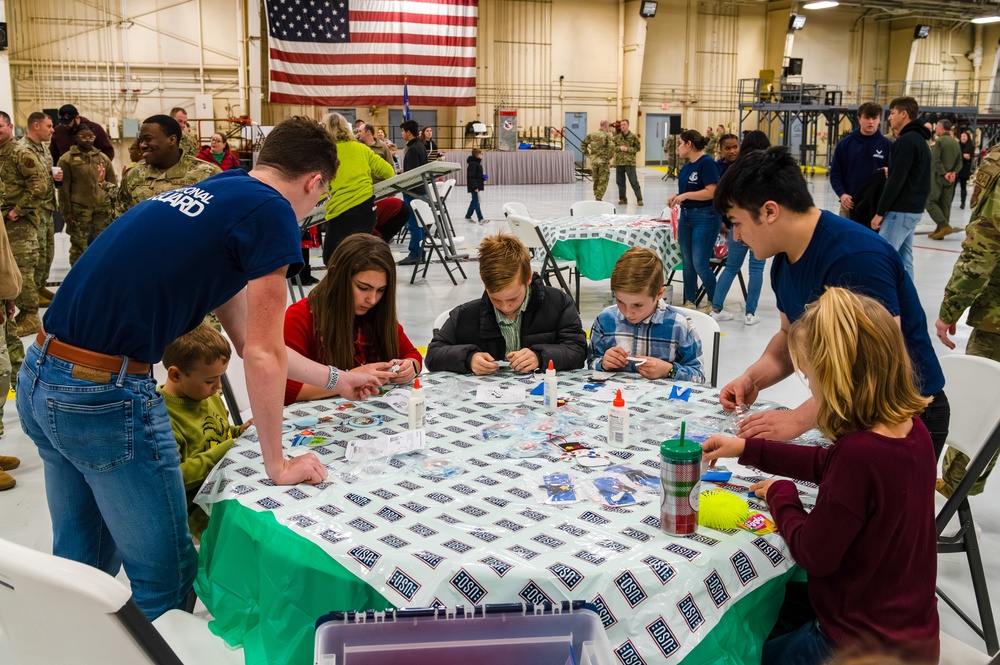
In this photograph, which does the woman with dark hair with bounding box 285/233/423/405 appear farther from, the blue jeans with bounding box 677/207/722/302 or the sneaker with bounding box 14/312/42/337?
the blue jeans with bounding box 677/207/722/302

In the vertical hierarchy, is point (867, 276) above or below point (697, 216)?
above

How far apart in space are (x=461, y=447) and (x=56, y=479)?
0.99 m

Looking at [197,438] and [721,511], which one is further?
[197,438]

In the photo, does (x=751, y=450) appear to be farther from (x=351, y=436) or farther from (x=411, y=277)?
(x=411, y=277)

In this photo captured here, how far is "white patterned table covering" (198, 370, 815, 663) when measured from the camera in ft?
5.12

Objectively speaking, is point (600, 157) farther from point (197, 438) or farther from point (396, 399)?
point (197, 438)

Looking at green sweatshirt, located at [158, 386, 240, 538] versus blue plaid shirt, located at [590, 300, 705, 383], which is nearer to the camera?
green sweatshirt, located at [158, 386, 240, 538]

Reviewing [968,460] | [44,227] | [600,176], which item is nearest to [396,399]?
[968,460]

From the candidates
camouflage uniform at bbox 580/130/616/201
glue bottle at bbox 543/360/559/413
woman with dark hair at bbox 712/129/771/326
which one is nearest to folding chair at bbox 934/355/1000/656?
glue bottle at bbox 543/360/559/413

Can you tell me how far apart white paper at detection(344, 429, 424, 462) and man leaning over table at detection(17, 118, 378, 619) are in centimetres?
19

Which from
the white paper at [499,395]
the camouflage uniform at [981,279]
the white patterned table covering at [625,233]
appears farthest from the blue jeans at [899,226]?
the white paper at [499,395]

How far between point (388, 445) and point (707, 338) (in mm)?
1647

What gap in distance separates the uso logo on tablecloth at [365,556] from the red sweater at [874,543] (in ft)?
2.68

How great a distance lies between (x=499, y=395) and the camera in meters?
2.71
